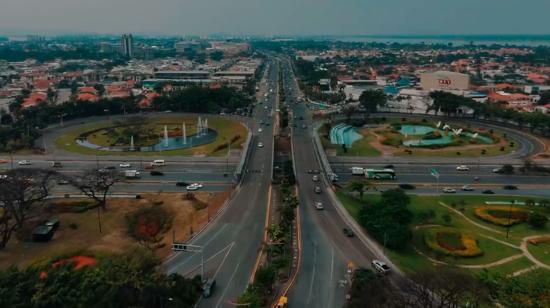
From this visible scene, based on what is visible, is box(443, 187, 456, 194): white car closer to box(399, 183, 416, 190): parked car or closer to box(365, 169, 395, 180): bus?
box(399, 183, 416, 190): parked car

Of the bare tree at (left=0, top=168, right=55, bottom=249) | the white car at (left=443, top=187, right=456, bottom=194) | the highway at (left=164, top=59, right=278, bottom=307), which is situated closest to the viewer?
Result: the highway at (left=164, top=59, right=278, bottom=307)

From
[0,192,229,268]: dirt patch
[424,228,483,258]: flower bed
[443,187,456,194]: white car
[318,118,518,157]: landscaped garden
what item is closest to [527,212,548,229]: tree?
[424,228,483,258]: flower bed

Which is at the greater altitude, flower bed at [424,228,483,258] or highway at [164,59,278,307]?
highway at [164,59,278,307]

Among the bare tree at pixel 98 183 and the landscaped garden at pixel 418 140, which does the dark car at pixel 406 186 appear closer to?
the landscaped garden at pixel 418 140

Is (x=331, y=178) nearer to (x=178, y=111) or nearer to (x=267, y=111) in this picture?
(x=267, y=111)

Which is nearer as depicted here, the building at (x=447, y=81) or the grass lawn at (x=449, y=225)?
the grass lawn at (x=449, y=225)

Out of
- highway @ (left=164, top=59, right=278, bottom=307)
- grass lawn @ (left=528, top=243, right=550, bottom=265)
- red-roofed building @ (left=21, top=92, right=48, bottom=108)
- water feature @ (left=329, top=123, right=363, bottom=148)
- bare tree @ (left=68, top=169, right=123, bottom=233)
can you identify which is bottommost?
grass lawn @ (left=528, top=243, right=550, bottom=265)

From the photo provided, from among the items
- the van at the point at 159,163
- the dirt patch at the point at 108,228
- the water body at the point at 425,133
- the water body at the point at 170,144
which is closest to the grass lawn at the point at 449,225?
the dirt patch at the point at 108,228

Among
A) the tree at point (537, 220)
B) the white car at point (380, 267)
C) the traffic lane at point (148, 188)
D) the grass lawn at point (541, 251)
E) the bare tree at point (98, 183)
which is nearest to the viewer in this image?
the white car at point (380, 267)
